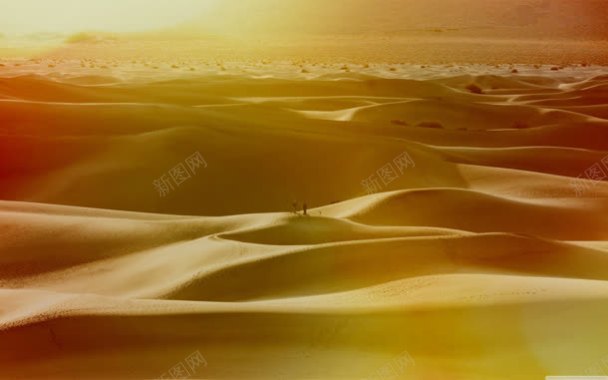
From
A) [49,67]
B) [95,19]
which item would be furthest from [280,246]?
[95,19]

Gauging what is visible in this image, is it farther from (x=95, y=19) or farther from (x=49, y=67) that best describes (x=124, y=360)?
(x=95, y=19)

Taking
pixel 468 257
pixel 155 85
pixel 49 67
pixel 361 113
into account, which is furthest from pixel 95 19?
pixel 468 257

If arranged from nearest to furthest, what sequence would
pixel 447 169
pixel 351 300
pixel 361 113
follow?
pixel 351 300
pixel 447 169
pixel 361 113

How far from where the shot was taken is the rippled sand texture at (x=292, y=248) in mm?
3533

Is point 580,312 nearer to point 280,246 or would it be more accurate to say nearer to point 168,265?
point 280,246

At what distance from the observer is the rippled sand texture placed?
3.53 metres

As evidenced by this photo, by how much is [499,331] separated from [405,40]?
42142mm

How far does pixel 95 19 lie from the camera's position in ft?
220

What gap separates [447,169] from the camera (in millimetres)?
9773

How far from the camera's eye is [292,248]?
508 centimetres

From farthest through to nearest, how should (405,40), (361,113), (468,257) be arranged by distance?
(405,40), (361,113), (468,257)

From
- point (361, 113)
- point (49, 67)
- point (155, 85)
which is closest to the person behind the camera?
point (361, 113)

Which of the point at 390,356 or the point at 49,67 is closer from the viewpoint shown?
the point at 390,356

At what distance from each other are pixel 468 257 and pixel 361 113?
9.23 meters
